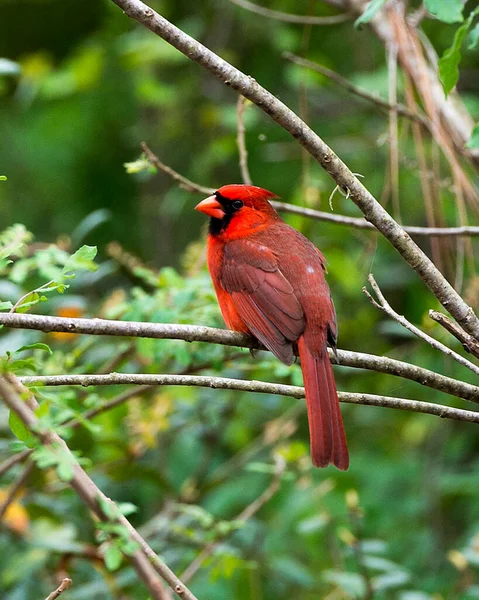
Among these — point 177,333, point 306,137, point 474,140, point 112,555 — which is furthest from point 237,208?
point 112,555

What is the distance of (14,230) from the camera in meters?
2.88

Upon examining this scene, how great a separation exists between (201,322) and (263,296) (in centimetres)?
25

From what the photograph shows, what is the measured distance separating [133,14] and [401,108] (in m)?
1.83

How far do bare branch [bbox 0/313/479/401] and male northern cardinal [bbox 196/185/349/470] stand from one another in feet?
1.26

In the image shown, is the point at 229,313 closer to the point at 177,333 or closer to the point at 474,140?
the point at 177,333

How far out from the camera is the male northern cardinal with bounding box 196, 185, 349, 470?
106 inches

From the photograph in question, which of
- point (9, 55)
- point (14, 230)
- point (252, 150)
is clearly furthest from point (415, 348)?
point (9, 55)

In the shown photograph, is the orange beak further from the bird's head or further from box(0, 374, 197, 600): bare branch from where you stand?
box(0, 374, 197, 600): bare branch

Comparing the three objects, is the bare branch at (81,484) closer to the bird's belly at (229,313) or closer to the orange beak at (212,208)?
the bird's belly at (229,313)

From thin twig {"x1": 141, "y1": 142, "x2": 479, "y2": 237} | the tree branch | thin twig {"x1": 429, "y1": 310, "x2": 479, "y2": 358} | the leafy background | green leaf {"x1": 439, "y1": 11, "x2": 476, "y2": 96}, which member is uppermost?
green leaf {"x1": 439, "y1": 11, "x2": 476, "y2": 96}

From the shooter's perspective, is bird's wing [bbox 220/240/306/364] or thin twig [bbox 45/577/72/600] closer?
thin twig [bbox 45/577/72/600]

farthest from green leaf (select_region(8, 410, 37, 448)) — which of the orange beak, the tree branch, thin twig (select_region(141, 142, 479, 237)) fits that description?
the orange beak

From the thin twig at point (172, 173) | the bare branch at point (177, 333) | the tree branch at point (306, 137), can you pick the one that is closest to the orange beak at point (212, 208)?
the thin twig at point (172, 173)

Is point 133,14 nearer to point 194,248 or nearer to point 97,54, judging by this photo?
point 194,248
